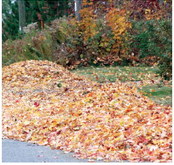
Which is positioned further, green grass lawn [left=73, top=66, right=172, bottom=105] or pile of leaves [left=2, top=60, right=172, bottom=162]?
green grass lawn [left=73, top=66, right=172, bottom=105]

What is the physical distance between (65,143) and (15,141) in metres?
1.08

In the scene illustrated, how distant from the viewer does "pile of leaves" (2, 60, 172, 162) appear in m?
6.87

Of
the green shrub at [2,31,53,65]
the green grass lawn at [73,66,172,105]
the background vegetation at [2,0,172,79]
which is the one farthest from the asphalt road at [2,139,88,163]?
the green shrub at [2,31,53,65]

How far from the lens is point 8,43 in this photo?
2350 centimetres

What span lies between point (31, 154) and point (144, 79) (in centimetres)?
855

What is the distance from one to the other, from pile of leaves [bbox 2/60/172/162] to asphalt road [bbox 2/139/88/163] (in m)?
0.20

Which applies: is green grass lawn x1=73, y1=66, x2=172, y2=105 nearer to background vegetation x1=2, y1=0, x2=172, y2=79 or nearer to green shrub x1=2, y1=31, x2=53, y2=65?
background vegetation x1=2, y1=0, x2=172, y2=79

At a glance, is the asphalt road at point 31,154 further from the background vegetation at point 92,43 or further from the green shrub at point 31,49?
the green shrub at point 31,49

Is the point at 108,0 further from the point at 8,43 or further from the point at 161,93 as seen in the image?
the point at 161,93

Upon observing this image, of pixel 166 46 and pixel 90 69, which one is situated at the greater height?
pixel 166 46

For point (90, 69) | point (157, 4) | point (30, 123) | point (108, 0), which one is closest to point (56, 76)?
point (90, 69)

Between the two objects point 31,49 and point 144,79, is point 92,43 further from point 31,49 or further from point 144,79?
point 144,79

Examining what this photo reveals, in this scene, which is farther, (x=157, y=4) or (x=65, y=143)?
(x=157, y=4)

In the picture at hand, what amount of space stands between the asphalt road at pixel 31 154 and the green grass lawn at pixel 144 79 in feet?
12.0
